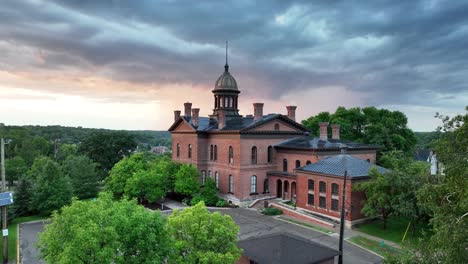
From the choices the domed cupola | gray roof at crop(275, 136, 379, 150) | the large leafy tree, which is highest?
the domed cupola

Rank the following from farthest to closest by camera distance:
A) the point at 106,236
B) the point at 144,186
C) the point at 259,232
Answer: the point at 144,186 < the point at 259,232 < the point at 106,236

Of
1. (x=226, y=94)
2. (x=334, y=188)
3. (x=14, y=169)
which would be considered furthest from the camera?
(x=14, y=169)

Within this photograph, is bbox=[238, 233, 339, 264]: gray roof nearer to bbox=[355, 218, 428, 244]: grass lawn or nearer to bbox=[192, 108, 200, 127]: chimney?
bbox=[355, 218, 428, 244]: grass lawn

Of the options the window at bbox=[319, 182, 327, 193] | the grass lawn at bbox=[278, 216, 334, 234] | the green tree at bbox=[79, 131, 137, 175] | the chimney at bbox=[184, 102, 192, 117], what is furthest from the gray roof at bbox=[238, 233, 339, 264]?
the green tree at bbox=[79, 131, 137, 175]

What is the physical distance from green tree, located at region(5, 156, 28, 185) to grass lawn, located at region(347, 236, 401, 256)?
52581 mm

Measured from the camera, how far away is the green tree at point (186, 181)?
37688 mm

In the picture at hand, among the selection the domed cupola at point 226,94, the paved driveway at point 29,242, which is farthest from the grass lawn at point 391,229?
the paved driveway at point 29,242

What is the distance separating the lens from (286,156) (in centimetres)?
4009

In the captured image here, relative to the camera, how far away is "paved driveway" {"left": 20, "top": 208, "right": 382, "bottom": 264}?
22375 mm

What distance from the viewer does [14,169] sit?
55250 millimetres

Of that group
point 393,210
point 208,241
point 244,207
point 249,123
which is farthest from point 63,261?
point 249,123

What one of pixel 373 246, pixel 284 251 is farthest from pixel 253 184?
pixel 284 251

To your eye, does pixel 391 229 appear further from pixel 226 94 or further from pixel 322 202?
pixel 226 94

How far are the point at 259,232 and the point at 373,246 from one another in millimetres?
8890
